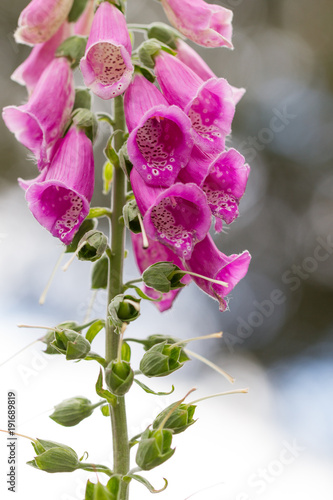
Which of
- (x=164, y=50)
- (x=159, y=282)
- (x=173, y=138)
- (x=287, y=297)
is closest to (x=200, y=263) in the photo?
(x=159, y=282)

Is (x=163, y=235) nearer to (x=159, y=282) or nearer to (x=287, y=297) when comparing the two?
(x=159, y=282)

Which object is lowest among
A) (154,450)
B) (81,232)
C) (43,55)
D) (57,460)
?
(57,460)

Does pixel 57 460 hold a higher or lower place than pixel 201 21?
lower

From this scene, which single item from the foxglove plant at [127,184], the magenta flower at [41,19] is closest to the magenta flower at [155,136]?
the foxglove plant at [127,184]

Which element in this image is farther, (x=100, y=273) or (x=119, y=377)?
(x=100, y=273)

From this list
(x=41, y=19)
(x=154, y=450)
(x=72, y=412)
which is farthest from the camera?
(x=41, y=19)

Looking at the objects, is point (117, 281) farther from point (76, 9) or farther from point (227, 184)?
point (76, 9)

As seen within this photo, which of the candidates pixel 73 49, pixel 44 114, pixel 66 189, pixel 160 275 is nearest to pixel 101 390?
pixel 160 275

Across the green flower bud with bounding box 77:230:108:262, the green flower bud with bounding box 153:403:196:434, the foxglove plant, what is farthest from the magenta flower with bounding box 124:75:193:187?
the green flower bud with bounding box 153:403:196:434
